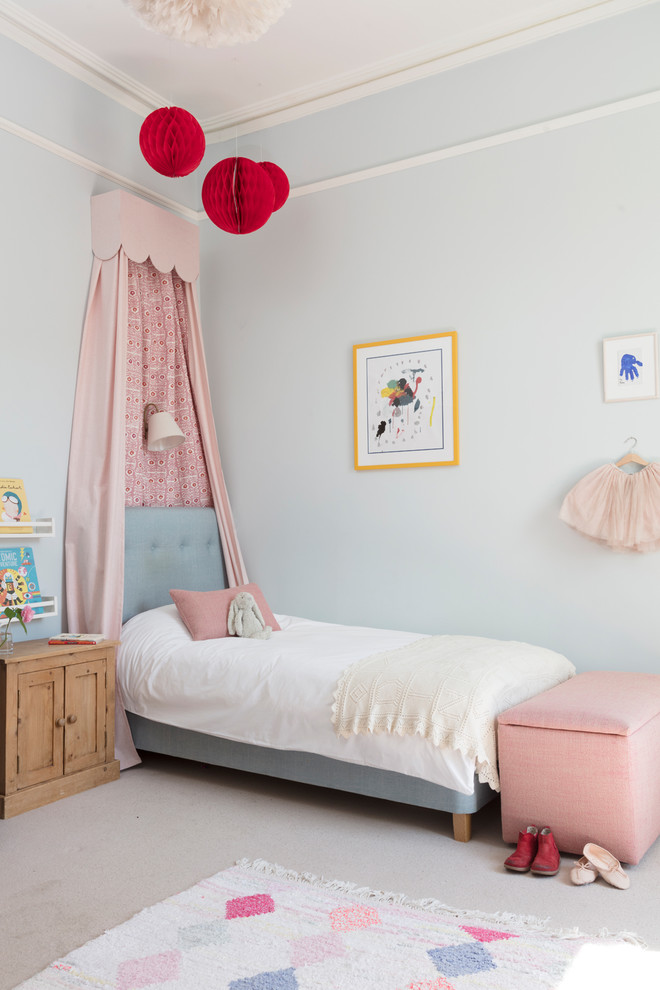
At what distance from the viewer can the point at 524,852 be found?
7.73 ft

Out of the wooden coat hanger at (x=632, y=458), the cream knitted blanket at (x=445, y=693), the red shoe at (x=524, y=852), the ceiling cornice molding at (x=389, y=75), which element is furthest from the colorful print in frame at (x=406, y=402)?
the red shoe at (x=524, y=852)

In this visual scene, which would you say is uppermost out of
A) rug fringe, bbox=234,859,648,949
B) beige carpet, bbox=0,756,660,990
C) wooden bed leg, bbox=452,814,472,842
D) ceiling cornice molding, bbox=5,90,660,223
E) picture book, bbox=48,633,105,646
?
ceiling cornice molding, bbox=5,90,660,223

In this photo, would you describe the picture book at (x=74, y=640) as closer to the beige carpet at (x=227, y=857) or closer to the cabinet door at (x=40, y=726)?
the cabinet door at (x=40, y=726)

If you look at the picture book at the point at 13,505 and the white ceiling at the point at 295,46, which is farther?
the white ceiling at the point at 295,46

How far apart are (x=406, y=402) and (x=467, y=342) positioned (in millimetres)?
406

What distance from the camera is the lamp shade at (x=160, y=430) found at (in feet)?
12.9

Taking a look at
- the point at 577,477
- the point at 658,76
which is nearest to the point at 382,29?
the point at 658,76

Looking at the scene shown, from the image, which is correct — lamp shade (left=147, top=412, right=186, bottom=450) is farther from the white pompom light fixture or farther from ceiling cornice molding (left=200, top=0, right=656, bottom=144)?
the white pompom light fixture

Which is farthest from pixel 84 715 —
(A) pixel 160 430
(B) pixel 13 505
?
(A) pixel 160 430

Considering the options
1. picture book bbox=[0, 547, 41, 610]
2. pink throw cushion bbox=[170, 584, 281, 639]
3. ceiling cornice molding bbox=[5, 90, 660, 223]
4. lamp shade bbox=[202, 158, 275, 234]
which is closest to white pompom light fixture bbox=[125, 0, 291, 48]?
lamp shade bbox=[202, 158, 275, 234]

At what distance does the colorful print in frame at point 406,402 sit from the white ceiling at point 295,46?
1.34m

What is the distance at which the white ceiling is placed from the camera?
11.2ft

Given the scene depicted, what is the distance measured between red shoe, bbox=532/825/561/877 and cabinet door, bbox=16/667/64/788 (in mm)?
1803

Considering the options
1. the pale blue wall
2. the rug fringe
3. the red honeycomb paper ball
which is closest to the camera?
the rug fringe
